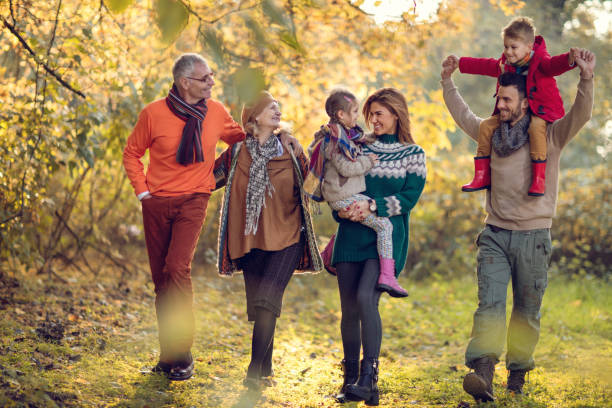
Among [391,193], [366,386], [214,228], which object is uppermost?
[391,193]

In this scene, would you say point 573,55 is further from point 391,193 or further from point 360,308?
point 360,308

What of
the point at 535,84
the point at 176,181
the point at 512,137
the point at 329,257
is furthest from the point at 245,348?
the point at 535,84

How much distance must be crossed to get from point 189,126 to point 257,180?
1.94 feet

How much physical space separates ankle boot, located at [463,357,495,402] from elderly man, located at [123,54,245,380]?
1.90 m

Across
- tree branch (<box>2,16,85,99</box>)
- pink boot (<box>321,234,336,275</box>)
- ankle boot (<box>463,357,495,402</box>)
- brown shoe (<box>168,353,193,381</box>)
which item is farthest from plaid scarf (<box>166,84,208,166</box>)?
ankle boot (<box>463,357,495,402</box>)

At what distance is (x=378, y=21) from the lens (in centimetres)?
746

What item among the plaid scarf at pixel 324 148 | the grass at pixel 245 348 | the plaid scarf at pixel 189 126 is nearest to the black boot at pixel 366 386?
the grass at pixel 245 348

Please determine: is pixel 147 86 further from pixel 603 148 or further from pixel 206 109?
pixel 603 148

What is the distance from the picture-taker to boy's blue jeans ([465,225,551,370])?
4.01 meters

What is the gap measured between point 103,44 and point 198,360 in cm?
302

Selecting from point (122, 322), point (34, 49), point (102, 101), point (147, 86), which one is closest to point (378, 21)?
point (147, 86)

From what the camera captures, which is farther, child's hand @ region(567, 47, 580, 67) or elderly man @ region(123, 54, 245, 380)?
elderly man @ region(123, 54, 245, 380)

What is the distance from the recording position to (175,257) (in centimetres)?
438

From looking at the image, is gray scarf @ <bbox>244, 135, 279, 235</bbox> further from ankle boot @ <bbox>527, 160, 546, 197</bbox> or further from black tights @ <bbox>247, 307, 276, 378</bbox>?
ankle boot @ <bbox>527, 160, 546, 197</bbox>
